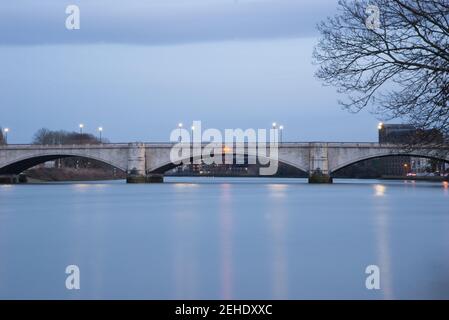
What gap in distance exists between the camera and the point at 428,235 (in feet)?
70.9

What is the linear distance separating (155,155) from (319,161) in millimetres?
19556

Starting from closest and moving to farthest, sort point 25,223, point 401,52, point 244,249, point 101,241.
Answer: point 401,52
point 244,249
point 101,241
point 25,223

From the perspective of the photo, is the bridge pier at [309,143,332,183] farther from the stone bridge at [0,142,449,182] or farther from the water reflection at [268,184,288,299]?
the water reflection at [268,184,288,299]

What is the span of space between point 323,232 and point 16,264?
11.0m

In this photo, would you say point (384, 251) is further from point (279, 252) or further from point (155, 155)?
point (155, 155)

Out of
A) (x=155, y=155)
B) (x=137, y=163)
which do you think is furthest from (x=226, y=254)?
(x=155, y=155)

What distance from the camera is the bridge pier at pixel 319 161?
245 ft

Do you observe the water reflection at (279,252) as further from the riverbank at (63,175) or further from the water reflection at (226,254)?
the riverbank at (63,175)

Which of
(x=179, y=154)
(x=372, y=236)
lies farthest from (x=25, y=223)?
(x=179, y=154)

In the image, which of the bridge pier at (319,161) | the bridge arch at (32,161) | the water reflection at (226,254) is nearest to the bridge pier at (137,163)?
the bridge arch at (32,161)

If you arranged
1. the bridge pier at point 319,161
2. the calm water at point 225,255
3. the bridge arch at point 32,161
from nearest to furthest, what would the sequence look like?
the calm water at point 225,255 < the bridge pier at point 319,161 < the bridge arch at point 32,161

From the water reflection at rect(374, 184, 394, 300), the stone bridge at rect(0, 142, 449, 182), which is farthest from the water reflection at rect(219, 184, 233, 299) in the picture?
the stone bridge at rect(0, 142, 449, 182)

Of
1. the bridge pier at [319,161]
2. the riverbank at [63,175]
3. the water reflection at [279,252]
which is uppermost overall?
the bridge pier at [319,161]
